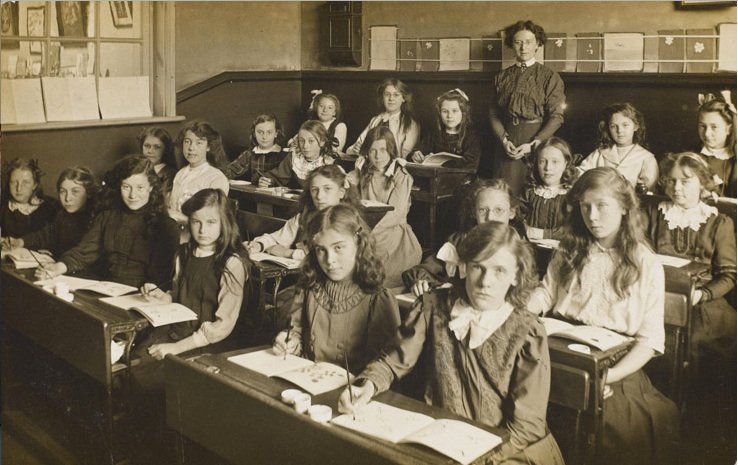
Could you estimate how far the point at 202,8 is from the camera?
3.54 metres

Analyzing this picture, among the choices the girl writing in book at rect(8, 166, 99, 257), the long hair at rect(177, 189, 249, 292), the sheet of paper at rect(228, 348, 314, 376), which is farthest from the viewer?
the girl writing in book at rect(8, 166, 99, 257)

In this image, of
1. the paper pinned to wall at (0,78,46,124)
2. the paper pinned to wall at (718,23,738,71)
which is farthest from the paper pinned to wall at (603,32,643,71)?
the paper pinned to wall at (0,78,46,124)

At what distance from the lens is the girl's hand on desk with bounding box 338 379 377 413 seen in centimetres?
242

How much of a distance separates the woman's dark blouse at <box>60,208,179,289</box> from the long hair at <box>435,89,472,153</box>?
4.18 feet

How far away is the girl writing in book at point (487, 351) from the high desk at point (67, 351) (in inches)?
45.8

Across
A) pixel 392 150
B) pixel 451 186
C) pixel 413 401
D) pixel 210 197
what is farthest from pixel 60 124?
pixel 413 401

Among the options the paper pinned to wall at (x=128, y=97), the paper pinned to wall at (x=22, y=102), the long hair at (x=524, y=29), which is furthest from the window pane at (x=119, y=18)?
the long hair at (x=524, y=29)

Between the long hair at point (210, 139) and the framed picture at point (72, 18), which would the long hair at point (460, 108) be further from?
the framed picture at point (72, 18)

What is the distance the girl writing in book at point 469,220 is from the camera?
2914 mm

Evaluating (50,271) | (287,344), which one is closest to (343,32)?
(287,344)

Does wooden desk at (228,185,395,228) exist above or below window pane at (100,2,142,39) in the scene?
below

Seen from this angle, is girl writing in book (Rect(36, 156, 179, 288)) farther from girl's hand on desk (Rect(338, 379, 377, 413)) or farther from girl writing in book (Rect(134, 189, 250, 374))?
girl's hand on desk (Rect(338, 379, 377, 413))

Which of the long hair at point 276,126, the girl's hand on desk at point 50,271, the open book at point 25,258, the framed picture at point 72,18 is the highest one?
the framed picture at point 72,18

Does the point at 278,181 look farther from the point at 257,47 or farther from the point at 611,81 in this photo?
the point at 611,81
